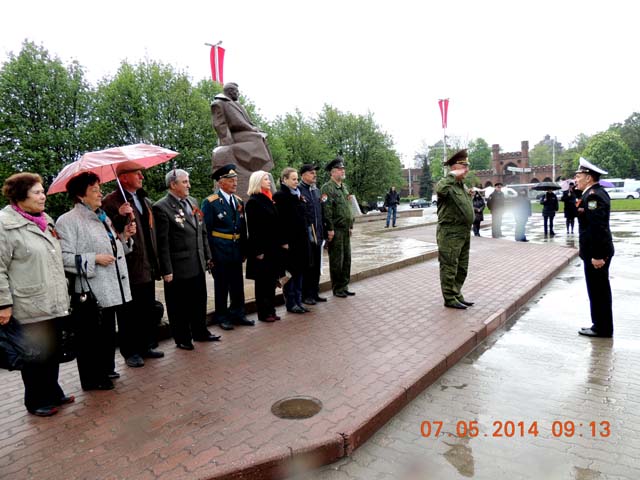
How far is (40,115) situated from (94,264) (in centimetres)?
2068

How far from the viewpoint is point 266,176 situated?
5727 millimetres

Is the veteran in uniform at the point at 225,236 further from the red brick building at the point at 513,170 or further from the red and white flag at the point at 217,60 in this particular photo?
the red brick building at the point at 513,170

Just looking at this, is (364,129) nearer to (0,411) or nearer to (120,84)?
(120,84)

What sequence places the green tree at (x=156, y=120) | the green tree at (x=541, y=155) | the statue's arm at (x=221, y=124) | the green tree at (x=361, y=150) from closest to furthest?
1. the statue's arm at (x=221, y=124)
2. the green tree at (x=156, y=120)
3. the green tree at (x=361, y=150)
4. the green tree at (x=541, y=155)

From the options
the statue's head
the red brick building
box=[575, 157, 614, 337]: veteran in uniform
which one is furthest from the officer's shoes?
the red brick building

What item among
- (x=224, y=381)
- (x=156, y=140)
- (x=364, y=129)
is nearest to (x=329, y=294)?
(x=224, y=381)

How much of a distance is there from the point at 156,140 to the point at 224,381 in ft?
67.6

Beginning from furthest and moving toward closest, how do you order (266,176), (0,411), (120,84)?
(120,84)
(266,176)
(0,411)

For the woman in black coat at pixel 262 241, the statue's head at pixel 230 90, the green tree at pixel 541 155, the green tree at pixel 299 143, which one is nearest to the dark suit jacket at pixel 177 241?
the woman in black coat at pixel 262 241

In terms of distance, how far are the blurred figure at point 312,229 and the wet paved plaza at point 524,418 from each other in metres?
2.68

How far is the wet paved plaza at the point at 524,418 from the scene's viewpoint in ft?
9.11

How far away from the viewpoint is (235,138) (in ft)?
30.6

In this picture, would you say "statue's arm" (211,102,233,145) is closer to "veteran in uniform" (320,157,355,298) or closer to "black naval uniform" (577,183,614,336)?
"veteran in uniform" (320,157,355,298)

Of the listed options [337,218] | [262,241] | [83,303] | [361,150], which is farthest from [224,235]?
[361,150]
